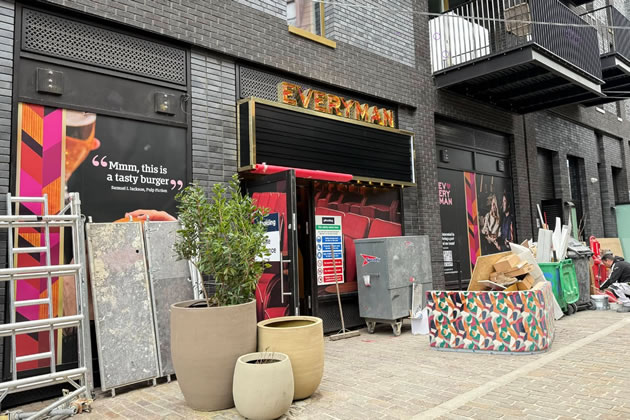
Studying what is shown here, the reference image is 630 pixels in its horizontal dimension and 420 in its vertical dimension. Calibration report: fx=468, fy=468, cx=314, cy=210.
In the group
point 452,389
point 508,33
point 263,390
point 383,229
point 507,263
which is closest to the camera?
point 263,390

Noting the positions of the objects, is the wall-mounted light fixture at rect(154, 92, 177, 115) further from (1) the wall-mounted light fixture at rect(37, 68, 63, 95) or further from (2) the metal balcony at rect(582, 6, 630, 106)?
(2) the metal balcony at rect(582, 6, 630, 106)

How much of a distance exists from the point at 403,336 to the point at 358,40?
558 cm

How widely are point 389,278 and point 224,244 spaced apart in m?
3.80

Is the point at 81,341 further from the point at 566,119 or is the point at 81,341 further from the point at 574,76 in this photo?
the point at 566,119

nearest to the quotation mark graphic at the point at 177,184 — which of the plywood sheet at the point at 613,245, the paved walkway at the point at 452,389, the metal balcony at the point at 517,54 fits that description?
the paved walkway at the point at 452,389

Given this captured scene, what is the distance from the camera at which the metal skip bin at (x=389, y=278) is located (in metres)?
7.69

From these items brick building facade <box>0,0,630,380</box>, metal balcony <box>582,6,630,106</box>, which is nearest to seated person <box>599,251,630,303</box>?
brick building facade <box>0,0,630,380</box>

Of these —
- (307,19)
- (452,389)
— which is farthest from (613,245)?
(452,389)

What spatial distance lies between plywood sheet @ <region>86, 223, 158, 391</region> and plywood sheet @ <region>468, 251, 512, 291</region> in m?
4.56

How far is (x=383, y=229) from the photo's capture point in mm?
9211

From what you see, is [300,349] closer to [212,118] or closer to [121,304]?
[121,304]

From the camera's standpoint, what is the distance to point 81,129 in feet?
18.2

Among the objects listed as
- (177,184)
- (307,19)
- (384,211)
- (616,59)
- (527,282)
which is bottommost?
(527,282)

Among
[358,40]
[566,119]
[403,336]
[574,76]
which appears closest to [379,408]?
[403,336]
